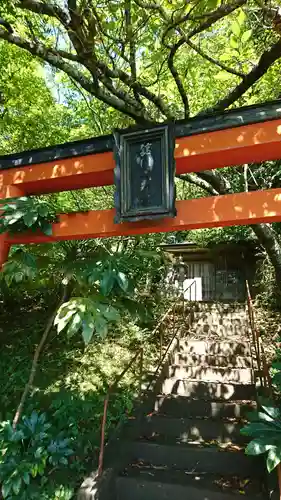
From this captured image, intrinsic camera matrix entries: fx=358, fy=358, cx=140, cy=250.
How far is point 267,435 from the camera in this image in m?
3.10

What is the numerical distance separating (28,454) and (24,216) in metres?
2.61

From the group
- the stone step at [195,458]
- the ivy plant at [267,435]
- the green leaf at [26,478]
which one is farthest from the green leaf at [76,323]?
the stone step at [195,458]

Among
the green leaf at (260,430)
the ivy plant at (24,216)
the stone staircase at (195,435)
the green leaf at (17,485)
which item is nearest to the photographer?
the green leaf at (260,430)

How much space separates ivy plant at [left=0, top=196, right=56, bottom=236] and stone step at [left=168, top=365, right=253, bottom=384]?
365 centimetres

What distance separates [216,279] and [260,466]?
9551 millimetres

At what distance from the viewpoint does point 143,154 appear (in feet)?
11.0

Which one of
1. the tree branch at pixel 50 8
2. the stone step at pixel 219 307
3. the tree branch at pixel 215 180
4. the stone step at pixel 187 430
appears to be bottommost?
the stone step at pixel 187 430

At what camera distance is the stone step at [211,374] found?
19.2 feet

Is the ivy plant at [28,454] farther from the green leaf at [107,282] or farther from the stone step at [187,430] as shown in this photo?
the green leaf at [107,282]

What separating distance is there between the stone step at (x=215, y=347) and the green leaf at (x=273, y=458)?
3904 millimetres

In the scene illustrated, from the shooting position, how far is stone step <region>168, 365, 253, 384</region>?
230 inches

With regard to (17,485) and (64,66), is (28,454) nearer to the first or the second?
(17,485)

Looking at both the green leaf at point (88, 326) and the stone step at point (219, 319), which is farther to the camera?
the stone step at point (219, 319)

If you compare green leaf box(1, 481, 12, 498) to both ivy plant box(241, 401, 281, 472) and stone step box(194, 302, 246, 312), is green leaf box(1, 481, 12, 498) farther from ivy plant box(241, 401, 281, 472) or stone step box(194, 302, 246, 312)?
stone step box(194, 302, 246, 312)
